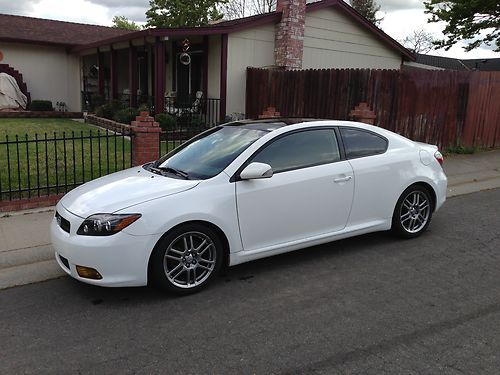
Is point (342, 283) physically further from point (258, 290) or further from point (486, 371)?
point (486, 371)

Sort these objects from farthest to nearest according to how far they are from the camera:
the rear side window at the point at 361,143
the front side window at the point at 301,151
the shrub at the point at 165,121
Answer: the shrub at the point at 165,121 → the rear side window at the point at 361,143 → the front side window at the point at 301,151

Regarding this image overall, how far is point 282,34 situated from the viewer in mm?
14609

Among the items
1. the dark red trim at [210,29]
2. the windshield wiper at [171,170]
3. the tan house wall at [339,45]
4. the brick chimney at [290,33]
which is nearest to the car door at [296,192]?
the windshield wiper at [171,170]

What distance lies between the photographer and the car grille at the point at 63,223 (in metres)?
4.19

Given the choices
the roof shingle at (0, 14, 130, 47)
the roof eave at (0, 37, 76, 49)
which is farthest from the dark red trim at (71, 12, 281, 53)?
the roof shingle at (0, 14, 130, 47)

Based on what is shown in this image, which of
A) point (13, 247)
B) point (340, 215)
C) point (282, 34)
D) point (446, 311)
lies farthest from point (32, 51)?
point (446, 311)

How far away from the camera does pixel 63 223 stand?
4285mm

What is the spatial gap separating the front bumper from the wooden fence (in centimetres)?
843

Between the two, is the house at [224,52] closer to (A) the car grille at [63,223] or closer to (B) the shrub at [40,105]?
(B) the shrub at [40,105]

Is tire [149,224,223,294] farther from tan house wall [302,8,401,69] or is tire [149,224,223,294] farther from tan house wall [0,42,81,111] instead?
tan house wall [0,42,81,111]

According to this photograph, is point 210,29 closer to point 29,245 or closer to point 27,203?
point 27,203

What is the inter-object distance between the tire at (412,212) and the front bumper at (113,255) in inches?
115

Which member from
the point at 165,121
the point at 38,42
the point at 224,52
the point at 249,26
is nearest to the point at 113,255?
the point at 165,121

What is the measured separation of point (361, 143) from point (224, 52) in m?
9.35
